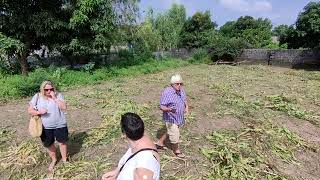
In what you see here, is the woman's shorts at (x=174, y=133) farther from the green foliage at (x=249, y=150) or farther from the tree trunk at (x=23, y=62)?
the tree trunk at (x=23, y=62)

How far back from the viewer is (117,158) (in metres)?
5.44

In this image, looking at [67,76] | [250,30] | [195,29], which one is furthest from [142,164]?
[250,30]

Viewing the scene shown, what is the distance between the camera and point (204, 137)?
6.46 metres

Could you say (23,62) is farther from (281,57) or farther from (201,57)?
(281,57)

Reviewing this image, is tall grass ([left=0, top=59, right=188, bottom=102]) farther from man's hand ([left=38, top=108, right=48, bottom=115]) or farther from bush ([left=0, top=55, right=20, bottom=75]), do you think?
man's hand ([left=38, top=108, right=48, bottom=115])

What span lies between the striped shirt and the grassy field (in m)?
0.56

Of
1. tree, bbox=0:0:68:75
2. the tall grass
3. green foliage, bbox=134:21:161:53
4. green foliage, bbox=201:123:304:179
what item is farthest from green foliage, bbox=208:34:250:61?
green foliage, bbox=201:123:304:179

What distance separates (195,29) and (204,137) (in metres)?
24.7

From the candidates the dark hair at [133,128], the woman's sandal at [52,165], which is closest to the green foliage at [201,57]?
the woman's sandal at [52,165]

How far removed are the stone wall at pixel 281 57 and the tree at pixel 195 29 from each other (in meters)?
6.65

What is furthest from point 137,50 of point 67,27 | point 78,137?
point 78,137

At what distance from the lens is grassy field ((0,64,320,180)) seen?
5.26 m

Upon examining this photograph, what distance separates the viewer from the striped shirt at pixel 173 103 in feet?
17.5

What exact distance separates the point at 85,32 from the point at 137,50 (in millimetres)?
5603
